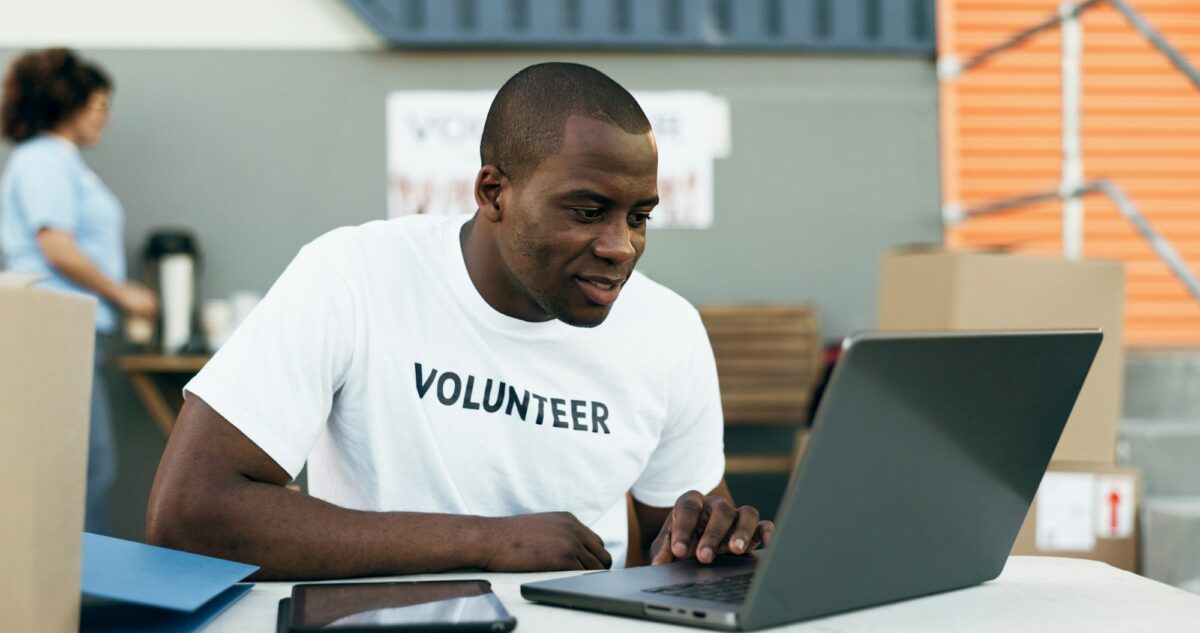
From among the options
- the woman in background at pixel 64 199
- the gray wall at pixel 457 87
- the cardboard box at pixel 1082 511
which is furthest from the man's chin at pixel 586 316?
the gray wall at pixel 457 87

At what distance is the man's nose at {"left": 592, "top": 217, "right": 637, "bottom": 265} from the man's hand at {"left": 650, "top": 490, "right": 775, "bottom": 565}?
0.30 meters

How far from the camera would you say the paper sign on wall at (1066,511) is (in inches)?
108

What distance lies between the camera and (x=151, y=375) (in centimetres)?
390

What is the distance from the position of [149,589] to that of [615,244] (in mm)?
689

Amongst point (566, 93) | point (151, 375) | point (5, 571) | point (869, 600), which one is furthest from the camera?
point (151, 375)

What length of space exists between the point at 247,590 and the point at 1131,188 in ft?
13.0

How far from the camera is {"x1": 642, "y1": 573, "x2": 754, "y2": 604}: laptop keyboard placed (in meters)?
0.97

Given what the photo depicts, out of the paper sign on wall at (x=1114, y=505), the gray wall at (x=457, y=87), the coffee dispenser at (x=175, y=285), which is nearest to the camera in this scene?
the paper sign on wall at (x=1114, y=505)

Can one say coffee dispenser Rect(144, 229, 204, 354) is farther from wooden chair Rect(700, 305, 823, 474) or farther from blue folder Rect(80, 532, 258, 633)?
blue folder Rect(80, 532, 258, 633)

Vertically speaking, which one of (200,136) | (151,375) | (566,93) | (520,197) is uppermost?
(200,136)

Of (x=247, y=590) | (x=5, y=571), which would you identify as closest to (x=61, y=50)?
(x=247, y=590)

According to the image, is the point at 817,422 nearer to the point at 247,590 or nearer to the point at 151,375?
the point at 247,590

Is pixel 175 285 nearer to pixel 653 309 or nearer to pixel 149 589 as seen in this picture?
pixel 653 309

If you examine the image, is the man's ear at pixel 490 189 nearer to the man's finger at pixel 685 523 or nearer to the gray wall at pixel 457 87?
the man's finger at pixel 685 523
